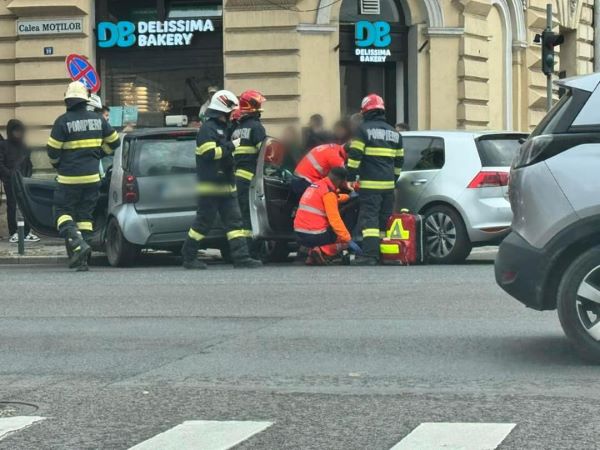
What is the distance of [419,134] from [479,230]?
1.42 meters

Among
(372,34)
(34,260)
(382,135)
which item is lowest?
(34,260)

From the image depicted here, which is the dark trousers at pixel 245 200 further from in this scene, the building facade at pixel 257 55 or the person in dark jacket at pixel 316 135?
the building facade at pixel 257 55

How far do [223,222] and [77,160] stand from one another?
1738 millimetres

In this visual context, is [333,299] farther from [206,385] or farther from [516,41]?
[516,41]

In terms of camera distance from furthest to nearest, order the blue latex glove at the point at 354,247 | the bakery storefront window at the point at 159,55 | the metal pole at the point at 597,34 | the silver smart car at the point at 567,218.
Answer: the metal pole at the point at 597,34 < the bakery storefront window at the point at 159,55 < the blue latex glove at the point at 354,247 < the silver smart car at the point at 567,218

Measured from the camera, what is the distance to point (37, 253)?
1833cm

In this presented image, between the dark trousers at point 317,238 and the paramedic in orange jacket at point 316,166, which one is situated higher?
the paramedic in orange jacket at point 316,166

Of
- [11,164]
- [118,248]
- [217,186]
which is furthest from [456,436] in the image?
[11,164]

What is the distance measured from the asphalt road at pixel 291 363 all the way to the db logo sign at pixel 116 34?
448 inches

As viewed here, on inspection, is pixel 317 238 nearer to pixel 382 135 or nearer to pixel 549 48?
pixel 382 135

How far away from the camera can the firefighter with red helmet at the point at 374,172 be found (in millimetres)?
15000

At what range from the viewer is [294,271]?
1438cm

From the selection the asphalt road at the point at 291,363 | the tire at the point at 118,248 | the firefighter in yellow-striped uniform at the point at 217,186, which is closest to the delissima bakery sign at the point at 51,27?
the tire at the point at 118,248

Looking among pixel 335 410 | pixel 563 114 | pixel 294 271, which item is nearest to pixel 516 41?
pixel 294 271
